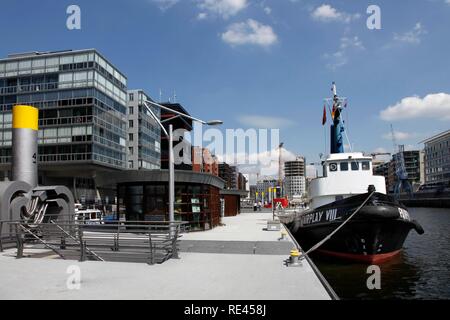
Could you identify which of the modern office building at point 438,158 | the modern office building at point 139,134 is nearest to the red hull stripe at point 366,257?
the modern office building at point 139,134

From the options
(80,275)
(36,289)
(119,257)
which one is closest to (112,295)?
(36,289)

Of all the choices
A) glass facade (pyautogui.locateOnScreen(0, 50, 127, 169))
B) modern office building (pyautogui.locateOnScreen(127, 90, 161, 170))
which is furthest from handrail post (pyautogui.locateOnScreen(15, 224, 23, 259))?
modern office building (pyautogui.locateOnScreen(127, 90, 161, 170))

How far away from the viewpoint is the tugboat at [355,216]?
643 inches

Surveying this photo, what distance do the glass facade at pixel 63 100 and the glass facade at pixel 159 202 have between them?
1447 inches

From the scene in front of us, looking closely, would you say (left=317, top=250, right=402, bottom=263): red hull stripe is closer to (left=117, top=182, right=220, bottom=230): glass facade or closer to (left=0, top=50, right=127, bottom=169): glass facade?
(left=117, top=182, right=220, bottom=230): glass facade

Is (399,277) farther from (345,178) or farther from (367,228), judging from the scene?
(345,178)

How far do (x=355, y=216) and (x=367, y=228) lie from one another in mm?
772

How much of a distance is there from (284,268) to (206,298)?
13.4ft

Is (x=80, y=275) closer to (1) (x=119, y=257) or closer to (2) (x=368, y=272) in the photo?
(1) (x=119, y=257)

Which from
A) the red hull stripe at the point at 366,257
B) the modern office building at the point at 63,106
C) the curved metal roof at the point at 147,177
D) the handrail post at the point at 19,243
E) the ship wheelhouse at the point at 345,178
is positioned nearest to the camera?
the handrail post at the point at 19,243

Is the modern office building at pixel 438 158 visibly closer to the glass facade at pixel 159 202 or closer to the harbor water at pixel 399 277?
the harbor water at pixel 399 277

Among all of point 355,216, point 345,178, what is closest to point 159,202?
point 345,178

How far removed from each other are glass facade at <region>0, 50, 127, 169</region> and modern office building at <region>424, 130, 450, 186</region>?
114839 mm

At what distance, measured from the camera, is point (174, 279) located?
9.81 m
